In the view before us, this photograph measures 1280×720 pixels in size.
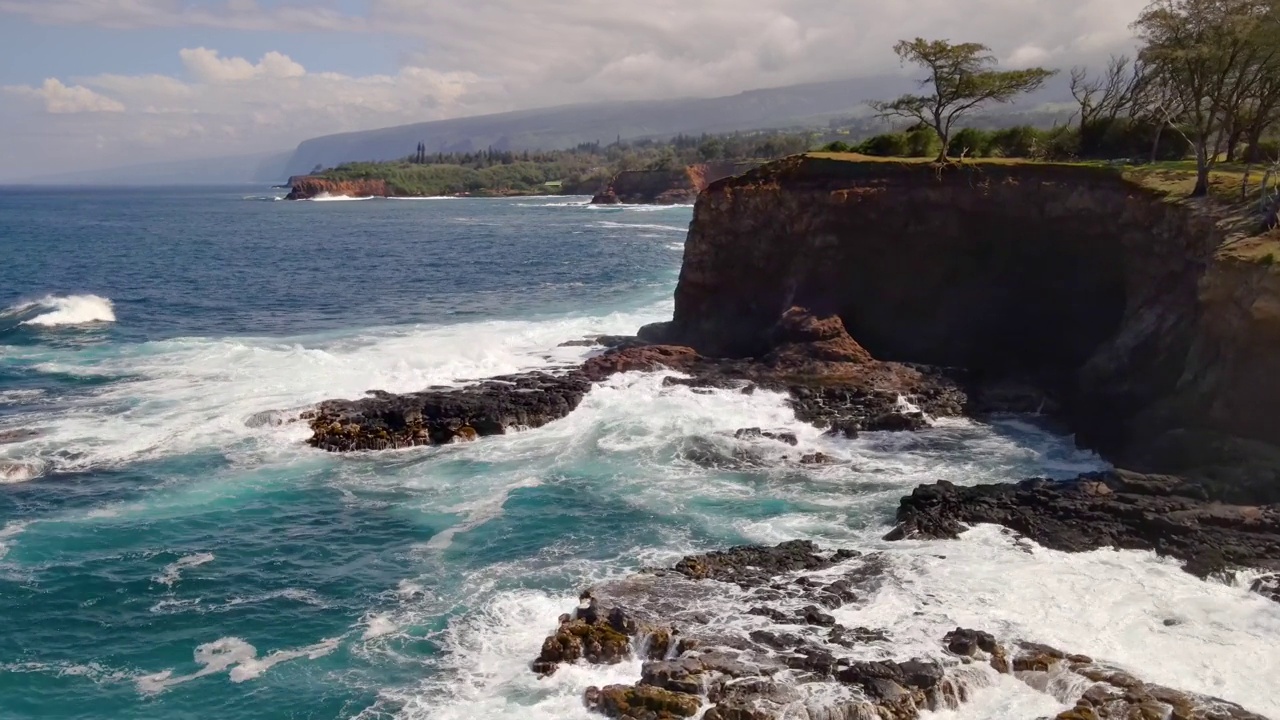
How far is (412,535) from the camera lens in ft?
80.4

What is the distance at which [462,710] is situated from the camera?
16.7 metres

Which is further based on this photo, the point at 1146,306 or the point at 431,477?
the point at 1146,306

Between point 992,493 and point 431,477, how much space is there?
15.8 meters

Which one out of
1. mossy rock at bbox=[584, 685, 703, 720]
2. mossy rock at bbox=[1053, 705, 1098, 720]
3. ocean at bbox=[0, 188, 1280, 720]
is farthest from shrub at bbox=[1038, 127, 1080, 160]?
mossy rock at bbox=[584, 685, 703, 720]

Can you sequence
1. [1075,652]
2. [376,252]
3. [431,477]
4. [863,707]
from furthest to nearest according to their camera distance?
[376,252] < [431,477] < [1075,652] < [863,707]

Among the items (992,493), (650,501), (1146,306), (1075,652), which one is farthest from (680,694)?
(1146,306)

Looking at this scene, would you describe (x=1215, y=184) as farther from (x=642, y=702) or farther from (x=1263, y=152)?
(x=642, y=702)

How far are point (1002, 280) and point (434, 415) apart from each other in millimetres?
23111

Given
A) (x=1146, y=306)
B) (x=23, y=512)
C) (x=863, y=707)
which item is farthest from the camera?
(x=1146, y=306)

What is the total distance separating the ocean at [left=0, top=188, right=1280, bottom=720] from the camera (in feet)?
58.5

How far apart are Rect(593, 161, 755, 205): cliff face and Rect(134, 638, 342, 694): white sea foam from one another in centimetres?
15519

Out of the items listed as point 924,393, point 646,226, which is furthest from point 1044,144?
point 646,226

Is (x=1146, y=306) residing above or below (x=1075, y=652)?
above

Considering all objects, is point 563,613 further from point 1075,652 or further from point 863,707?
point 1075,652
